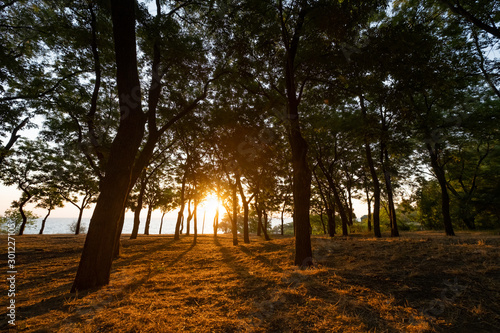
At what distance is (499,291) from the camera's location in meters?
3.96

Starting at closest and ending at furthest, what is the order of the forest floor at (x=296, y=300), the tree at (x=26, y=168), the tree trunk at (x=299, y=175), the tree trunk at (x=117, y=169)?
the forest floor at (x=296, y=300)
the tree trunk at (x=117, y=169)
the tree trunk at (x=299, y=175)
the tree at (x=26, y=168)

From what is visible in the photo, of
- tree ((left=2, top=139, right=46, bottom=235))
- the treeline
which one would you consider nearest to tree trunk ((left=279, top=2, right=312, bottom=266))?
the treeline

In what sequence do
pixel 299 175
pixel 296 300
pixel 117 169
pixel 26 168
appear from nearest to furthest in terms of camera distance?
pixel 296 300, pixel 117 169, pixel 299 175, pixel 26 168

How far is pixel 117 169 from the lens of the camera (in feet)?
19.1

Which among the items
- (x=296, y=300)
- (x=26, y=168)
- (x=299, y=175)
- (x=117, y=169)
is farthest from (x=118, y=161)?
(x=26, y=168)

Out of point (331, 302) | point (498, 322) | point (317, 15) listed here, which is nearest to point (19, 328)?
point (331, 302)

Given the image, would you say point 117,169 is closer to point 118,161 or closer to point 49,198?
point 118,161

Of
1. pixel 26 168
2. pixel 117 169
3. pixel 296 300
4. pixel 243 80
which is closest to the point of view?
pixel 296 300

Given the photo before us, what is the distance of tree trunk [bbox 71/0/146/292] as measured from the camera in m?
5.55

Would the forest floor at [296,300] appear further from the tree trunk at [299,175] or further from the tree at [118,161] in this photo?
the tree trunk at [299,175]

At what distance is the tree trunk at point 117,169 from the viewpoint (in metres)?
5.55

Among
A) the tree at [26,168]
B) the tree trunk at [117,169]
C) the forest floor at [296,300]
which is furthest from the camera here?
the tree at [26,168]

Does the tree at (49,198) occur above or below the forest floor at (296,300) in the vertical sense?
above

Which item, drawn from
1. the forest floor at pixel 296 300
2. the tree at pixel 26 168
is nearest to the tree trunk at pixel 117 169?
the forest floor at pixel 296 300
